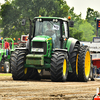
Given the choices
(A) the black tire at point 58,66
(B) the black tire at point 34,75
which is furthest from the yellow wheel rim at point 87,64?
(A) the black tire at point 58,66

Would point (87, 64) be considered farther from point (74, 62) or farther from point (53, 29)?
point (53, 29)

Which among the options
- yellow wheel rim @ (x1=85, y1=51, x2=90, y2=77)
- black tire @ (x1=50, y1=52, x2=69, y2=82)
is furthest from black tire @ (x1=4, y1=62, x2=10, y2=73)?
black tire @ (x1=50, y1=52, x2=69, y2=82)

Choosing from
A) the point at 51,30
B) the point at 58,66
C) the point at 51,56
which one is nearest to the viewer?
the point at 58,66

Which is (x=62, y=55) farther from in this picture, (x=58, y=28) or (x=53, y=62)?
(x=58, y=28)

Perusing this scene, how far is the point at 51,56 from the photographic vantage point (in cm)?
1312

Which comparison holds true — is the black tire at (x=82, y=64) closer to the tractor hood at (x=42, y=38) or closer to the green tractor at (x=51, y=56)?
the green tractor at (x=51, y=56)

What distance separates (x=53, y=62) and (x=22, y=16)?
47.1m

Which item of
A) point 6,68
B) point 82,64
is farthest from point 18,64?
point 6,68

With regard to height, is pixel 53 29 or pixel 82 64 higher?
pixel 53 29

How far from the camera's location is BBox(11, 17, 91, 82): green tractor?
1266 centimetres

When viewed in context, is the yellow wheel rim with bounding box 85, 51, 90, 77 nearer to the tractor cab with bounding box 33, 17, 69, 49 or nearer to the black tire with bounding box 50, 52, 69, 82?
the tractor cab with bounding box 33, 17, 69, 49

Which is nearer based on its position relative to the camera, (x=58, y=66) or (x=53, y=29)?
(x=58, y=66)

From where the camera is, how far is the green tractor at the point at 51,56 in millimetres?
12656

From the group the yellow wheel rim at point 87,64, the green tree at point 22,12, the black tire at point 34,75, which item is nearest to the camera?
the black tire at point 34,75
